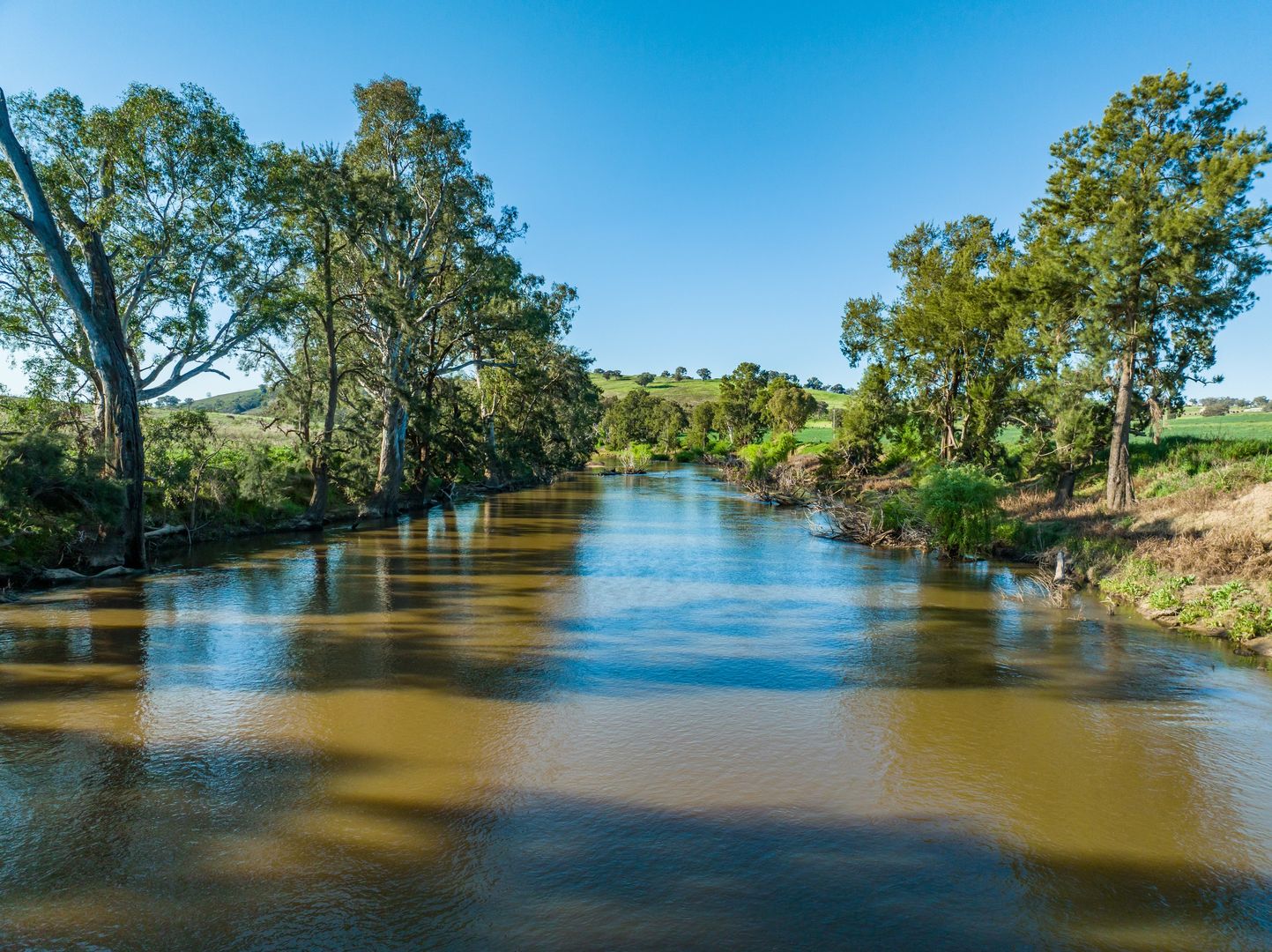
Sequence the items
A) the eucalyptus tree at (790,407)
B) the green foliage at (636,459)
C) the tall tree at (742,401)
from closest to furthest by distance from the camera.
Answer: the eucalyptus tree at (790,407), the green foliage at (636,459), the tall tree at (742,401)

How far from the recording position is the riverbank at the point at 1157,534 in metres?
14.7

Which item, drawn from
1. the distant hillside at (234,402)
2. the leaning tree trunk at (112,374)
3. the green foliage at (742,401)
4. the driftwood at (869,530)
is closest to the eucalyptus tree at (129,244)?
the leaning tree trunk at (112,374)

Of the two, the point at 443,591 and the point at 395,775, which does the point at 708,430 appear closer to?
the point at 443,591

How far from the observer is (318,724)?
→ 30.2ft

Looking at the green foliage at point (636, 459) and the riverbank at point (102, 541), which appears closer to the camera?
the riverbank at point (102, 541)

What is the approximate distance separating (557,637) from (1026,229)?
29575 millimetres

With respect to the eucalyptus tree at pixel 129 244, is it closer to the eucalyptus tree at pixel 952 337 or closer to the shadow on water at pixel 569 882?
the shadow on water at pixel 569 882

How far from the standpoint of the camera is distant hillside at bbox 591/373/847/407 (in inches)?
5901

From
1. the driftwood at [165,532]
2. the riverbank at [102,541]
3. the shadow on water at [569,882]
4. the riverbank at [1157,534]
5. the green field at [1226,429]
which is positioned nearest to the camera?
the shadow on water at [569,882]

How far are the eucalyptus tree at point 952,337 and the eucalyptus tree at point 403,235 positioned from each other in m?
22.2

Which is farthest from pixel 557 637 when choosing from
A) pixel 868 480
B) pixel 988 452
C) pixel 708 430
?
pixel 708 430

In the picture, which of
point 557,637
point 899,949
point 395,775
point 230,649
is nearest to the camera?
point 899,949

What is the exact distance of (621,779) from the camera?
786 centimetres

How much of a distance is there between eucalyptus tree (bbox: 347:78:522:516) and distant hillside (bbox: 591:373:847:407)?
10215 centimetres
